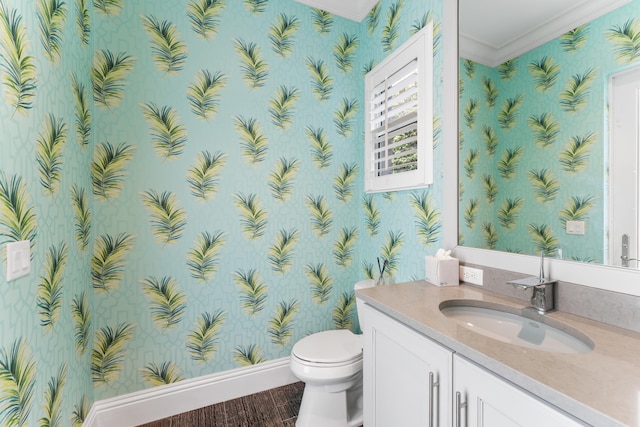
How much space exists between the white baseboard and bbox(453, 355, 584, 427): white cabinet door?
146 cm

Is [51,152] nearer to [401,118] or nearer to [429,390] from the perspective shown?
[429,390]

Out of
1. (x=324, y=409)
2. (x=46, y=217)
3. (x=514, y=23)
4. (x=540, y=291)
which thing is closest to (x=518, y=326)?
(x=540, y=291)

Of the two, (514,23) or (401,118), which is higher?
(514,23)

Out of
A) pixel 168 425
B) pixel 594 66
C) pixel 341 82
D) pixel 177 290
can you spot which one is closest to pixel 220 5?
pixel 341 82

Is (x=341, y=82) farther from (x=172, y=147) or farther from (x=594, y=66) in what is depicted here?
(x=594, y=66)

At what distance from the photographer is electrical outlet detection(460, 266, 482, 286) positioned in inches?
52.9

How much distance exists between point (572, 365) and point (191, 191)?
6.13 ft

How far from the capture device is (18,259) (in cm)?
91

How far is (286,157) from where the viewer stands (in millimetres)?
2055

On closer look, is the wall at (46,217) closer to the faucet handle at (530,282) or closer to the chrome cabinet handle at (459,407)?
the chrome cabinet handle at (459,407)

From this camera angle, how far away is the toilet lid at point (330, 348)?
5.02 ft

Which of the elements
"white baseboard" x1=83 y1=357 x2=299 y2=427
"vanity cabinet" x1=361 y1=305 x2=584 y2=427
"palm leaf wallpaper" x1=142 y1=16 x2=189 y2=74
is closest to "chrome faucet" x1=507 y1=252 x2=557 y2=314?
"vanity cabinet" x1=361 y1=305 x2=584 y2=427

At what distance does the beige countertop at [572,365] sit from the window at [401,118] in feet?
2.96

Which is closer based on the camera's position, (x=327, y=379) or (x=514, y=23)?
(x=514, y=23)
